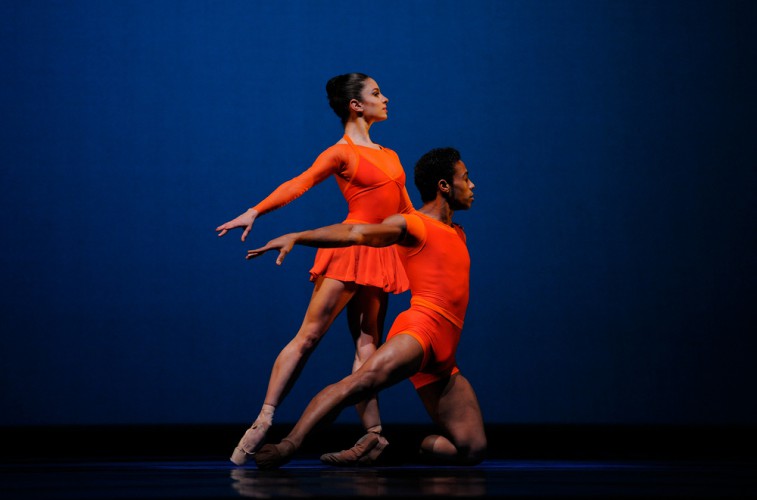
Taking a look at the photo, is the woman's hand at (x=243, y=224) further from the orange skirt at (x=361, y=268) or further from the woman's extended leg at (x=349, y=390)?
the woman's extended leg at (x=349, y=390)

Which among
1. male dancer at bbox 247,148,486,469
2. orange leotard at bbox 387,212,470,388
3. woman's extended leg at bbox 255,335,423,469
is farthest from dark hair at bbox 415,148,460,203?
woman's extended leg at bbox 255,335,423,469

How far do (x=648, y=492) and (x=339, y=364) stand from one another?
2485 mm

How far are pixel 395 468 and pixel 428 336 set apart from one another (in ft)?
1.53

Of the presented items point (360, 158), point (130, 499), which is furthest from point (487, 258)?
point (130, 499)

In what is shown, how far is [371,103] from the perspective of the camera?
137 inches

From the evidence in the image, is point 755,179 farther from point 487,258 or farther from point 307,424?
point 307,424

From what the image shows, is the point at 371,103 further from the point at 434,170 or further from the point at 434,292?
the point at 434,292

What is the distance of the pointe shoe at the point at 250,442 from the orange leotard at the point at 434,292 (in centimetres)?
54

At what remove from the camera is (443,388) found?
122 inches

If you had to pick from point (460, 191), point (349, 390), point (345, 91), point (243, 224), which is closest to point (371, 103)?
point (345, 91)

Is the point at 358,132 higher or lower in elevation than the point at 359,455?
higher

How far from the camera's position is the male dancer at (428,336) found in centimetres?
281

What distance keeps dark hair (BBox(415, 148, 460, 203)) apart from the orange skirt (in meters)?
0.30

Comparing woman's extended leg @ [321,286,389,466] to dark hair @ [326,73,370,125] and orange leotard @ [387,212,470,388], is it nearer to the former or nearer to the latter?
orange leotard @ [387,212,470,388]
